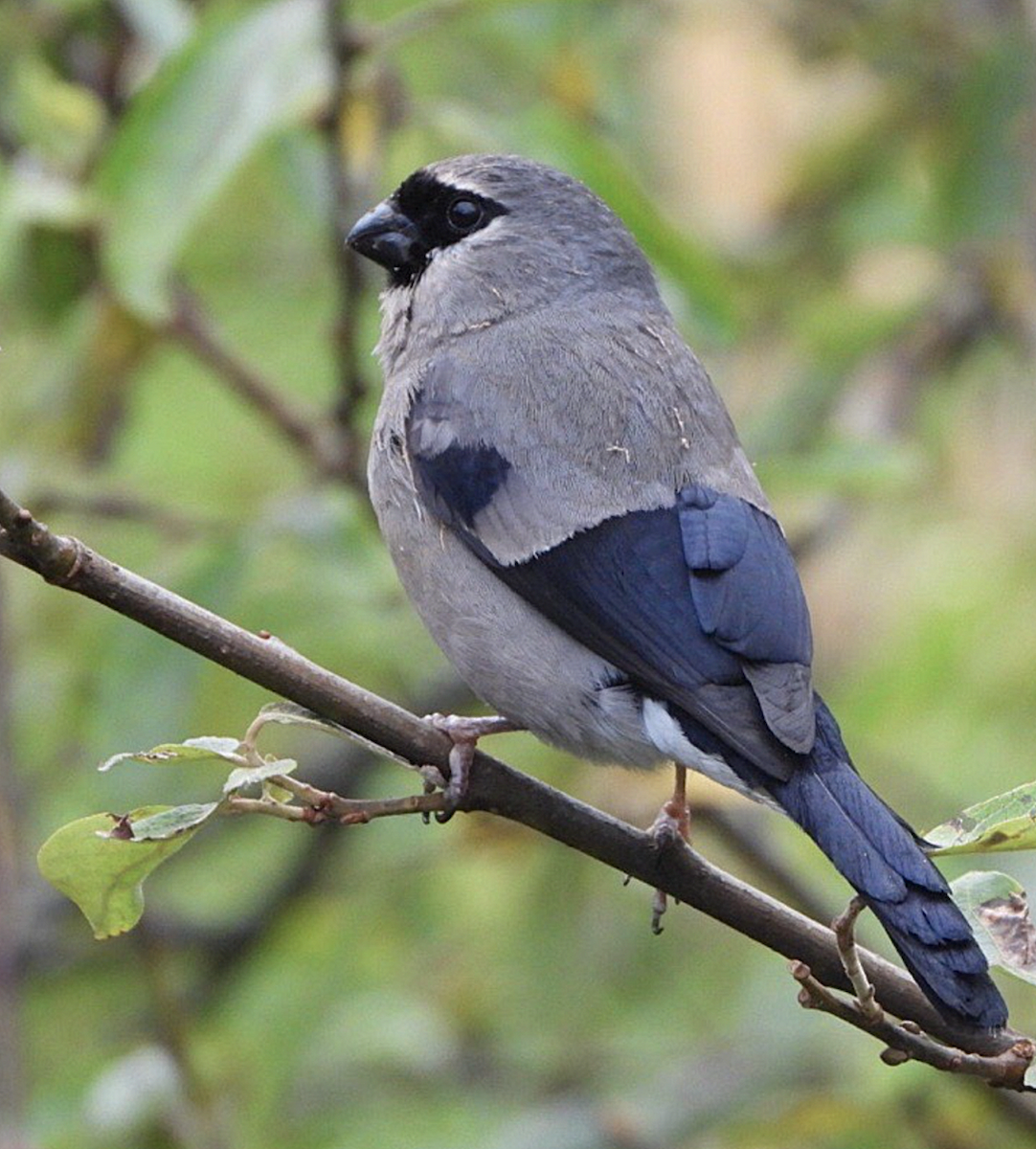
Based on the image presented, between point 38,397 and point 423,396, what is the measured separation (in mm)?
1449

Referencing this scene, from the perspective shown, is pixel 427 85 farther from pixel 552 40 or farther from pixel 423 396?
pixel 423 396

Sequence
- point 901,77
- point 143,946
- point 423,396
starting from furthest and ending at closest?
point 901,77 → point 143,946 → point 423,396

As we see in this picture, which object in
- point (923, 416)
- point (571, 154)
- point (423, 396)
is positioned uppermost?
point (571, 154)

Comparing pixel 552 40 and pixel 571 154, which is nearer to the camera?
pixel 571 154

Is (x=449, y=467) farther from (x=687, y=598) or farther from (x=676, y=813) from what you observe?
(x=676, y=813)

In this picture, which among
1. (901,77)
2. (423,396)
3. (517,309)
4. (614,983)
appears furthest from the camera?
(901,77)

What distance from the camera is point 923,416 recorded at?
22.5 ft

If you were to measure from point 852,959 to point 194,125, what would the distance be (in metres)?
2.54

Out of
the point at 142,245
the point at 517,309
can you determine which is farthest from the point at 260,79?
the point at 517,309

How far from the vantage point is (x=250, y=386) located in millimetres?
5004

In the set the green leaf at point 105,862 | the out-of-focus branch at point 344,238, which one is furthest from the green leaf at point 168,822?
the out-of-focus branch at point 344,238

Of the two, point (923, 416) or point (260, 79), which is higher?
point (260, 79)

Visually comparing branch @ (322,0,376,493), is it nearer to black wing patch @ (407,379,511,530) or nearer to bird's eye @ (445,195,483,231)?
bird's eye @ (445,195,483,231)

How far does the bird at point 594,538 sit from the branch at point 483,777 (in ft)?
0.30
